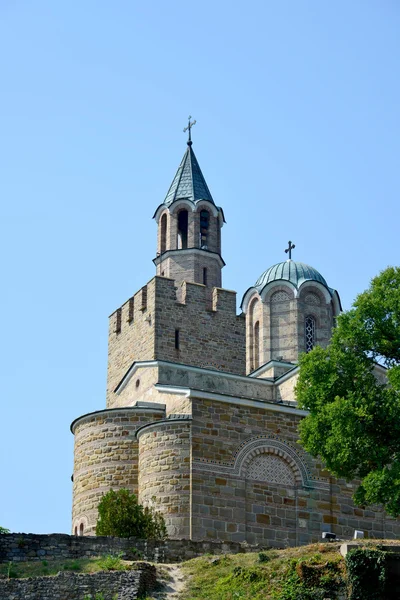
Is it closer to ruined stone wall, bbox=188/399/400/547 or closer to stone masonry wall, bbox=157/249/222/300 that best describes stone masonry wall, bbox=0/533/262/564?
ruined stone wall, bbox=188/399/400/547

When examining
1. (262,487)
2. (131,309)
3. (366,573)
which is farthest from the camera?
(131,309)

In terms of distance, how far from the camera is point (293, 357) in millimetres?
37062

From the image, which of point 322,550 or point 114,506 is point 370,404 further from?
point 114,506

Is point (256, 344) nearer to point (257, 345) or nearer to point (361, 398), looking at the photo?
point (257, 345)

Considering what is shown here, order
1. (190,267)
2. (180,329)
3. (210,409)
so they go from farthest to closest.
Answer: (190,267)
(180,329)
(210,409)

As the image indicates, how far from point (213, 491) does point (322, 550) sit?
24.0 ft

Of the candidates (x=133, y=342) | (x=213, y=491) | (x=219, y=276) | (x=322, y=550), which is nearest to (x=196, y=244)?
(x=219, y=276)

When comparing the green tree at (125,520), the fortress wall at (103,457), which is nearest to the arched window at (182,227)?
the fortress wall at (103,457)

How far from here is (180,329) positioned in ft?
122

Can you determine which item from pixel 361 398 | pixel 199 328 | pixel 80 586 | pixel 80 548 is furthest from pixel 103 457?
pixel 80 586

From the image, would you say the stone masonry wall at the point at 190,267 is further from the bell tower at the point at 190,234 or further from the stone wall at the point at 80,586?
the stone wall at the point at 80,586

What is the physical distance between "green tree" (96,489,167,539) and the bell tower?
13360 millimetres

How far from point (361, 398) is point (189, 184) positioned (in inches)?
757

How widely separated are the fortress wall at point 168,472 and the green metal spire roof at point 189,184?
1343 cm
